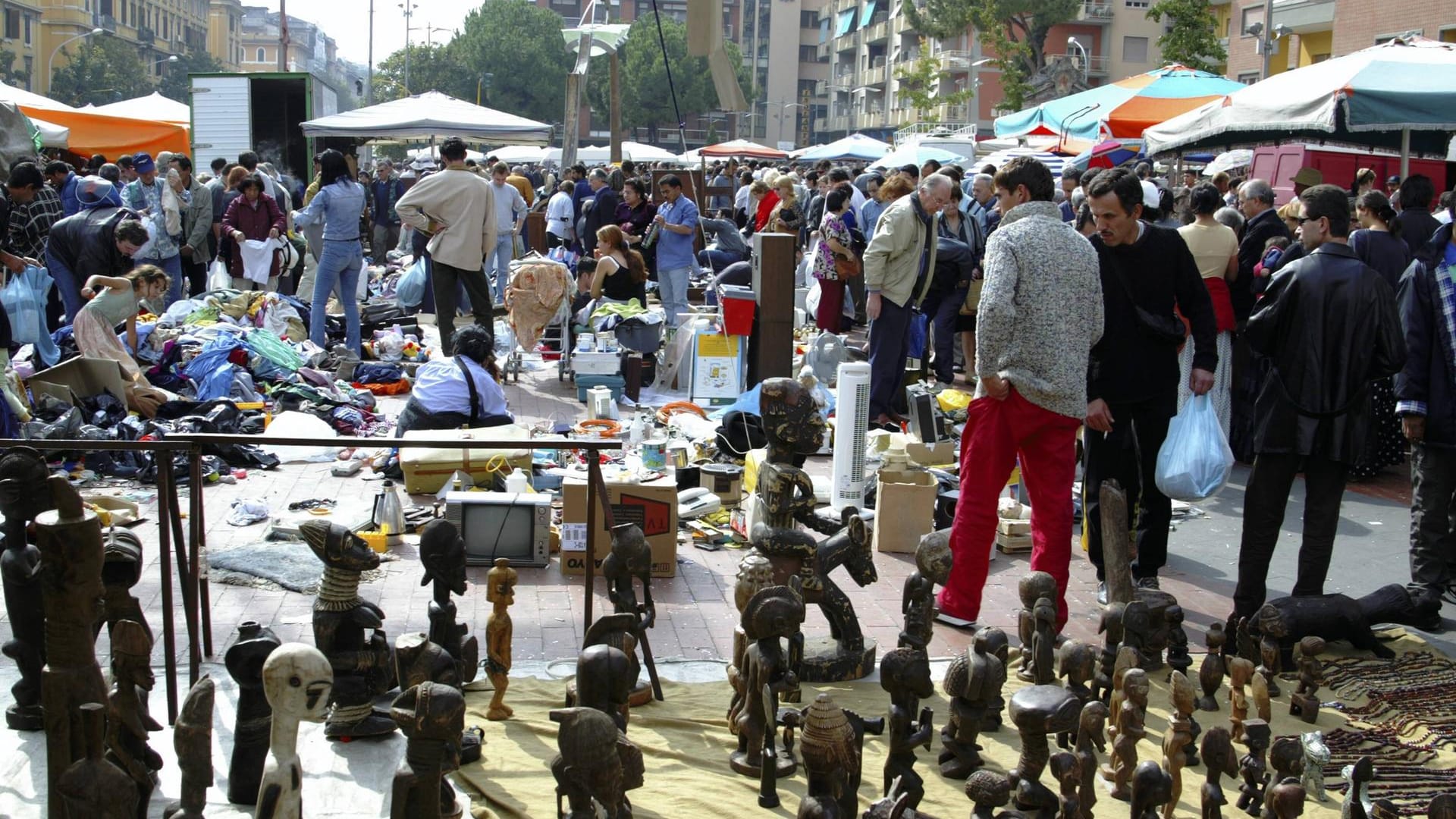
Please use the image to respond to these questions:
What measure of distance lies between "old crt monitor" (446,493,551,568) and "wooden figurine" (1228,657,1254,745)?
349cm

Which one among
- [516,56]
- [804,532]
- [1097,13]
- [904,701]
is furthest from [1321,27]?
[516,56]

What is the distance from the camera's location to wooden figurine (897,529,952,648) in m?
4.61

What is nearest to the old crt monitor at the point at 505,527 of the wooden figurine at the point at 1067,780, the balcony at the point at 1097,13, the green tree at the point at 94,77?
the wooden figurine at the point at 1067,780

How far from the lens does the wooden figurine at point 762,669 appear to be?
155 inches

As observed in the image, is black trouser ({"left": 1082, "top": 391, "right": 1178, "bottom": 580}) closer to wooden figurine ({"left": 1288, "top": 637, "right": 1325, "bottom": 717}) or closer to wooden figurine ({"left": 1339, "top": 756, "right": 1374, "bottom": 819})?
wooden figurine ({"left": 1288, "top": 637, "right": 1325, "bottom": 717})

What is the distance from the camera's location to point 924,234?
9992mm

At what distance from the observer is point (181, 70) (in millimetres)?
100750

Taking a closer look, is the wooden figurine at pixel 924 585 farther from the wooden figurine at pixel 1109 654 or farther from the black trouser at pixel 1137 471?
the black trouser at pixel 1137 471

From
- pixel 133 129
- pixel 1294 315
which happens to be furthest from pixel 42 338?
pixel 133 129

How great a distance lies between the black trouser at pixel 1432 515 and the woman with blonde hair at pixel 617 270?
24.9ft

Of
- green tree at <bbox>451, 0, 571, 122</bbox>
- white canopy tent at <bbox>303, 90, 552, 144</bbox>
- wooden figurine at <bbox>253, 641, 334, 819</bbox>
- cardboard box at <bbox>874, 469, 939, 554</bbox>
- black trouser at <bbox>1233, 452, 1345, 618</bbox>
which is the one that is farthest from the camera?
green tree at <bbox>451, 0, 571, 122</bbox>

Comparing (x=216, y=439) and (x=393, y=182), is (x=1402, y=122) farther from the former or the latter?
(x=393, y=182)

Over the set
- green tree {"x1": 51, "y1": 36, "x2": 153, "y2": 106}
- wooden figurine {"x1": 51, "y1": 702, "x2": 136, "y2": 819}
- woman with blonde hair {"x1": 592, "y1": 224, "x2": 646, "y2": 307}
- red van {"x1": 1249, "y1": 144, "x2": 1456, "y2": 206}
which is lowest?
wooden figurine {"x1": 51, "y1": 702, "x2": 136, "y2": 819}

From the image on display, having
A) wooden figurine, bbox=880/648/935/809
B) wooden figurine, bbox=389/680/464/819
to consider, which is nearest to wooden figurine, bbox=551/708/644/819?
wooden figurine, bbox=389/680/464/819
